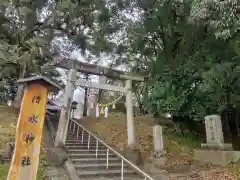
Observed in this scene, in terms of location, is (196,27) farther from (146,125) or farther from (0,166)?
(0,166)

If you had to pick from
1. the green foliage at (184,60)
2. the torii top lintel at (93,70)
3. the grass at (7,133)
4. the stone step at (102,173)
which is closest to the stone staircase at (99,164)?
the stone step at (102,173)

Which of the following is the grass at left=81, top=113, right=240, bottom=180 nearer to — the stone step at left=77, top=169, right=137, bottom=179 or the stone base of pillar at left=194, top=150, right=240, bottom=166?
Result: the stone base of pillar at left=194, top=150, right=240, bottom=166

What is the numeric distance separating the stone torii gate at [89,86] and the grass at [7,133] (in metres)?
1.26

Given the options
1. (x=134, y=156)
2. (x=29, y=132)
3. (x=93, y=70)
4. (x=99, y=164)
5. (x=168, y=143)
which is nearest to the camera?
(x=29, y=132)

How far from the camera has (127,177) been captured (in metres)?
8.02

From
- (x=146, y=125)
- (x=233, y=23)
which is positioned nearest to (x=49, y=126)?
(x=146, y=125)

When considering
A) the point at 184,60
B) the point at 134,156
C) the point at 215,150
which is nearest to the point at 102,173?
the point at 134,156

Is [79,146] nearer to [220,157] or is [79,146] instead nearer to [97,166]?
[97,166]

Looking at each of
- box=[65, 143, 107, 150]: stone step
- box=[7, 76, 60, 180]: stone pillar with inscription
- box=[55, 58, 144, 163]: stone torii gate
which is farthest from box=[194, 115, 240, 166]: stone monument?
box=[7, 76, 60, 180]: stone pillar with inscription

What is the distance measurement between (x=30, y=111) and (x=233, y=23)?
608cm

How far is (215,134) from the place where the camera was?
10.1m

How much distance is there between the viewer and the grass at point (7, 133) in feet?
24.2

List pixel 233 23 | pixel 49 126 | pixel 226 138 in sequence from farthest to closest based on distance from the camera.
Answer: pixel 49 126 → pixel 226 138 → pixel 233 23

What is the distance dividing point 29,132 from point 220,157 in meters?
7.10
